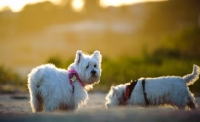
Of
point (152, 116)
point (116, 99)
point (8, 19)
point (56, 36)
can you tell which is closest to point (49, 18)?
point (56, 36)

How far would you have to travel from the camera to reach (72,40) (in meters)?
50.1

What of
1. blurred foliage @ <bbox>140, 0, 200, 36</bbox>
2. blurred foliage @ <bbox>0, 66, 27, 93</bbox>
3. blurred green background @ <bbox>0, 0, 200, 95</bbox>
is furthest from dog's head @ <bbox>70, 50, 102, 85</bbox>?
blurred foliage @ <bbox>140, 0, 200, 36</bbox>

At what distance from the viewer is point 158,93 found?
10.5 metres

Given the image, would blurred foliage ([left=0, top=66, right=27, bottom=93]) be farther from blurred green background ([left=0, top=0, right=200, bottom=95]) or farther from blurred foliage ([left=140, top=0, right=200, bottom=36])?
blurred foliage ([left=140, top=0, right=200, bottom=36])

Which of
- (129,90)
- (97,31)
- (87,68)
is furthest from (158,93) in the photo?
(97,31)

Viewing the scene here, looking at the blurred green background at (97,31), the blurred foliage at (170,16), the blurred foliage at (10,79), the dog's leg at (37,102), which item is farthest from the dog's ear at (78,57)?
the blurred foliage at (170,16)

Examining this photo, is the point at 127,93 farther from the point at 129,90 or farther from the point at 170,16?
the point at 170,16

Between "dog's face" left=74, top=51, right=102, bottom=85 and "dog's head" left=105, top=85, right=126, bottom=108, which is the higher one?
"dog's face" left=74, top=51, right=102, bottom=85

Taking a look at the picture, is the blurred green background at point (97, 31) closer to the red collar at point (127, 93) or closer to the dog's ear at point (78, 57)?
the red collar at point (127, 93)

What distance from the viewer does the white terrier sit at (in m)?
10.3

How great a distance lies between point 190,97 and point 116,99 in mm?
2078

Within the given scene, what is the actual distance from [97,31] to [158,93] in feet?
129

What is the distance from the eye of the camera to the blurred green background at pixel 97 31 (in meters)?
30.6

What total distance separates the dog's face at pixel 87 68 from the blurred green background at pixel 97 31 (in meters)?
16.3
